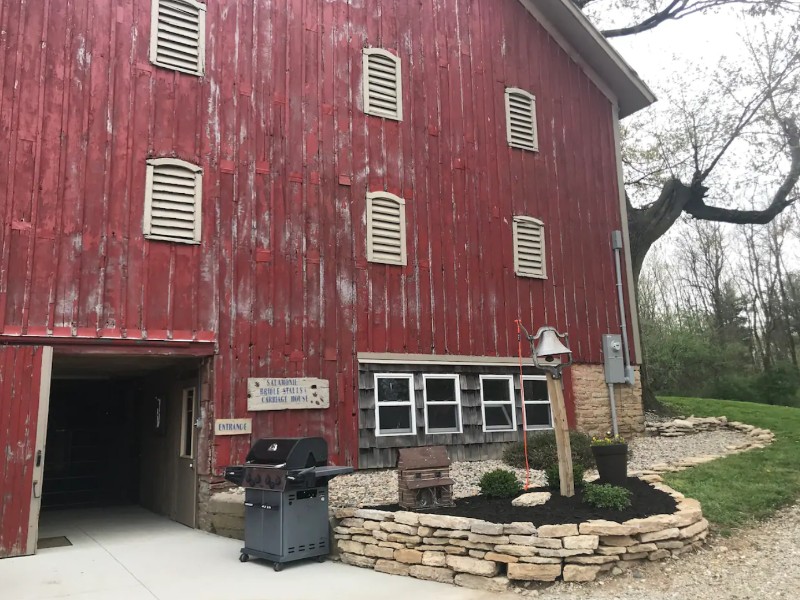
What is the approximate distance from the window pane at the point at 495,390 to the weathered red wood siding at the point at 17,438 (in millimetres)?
7749

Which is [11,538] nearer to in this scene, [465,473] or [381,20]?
[465,473]

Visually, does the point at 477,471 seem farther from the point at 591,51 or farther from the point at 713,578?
the point at 591,51

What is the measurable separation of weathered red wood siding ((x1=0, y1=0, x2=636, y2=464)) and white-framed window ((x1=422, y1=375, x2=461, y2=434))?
2.39 ft

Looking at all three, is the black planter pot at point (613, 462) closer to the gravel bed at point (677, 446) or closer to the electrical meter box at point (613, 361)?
the gravel bed at point (677, 446)

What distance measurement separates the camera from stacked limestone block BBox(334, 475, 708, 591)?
6383mm

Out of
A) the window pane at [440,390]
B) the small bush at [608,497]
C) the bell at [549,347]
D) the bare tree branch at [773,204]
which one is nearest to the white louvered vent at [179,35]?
the window pane at [440,390]

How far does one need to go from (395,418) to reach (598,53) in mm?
9957

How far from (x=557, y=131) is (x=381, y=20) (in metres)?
4.77

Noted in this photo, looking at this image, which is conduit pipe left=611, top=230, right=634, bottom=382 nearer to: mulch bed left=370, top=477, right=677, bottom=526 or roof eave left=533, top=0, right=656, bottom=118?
roof eave left=533, top=0, right=656, bottom=118

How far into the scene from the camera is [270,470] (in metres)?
7.35

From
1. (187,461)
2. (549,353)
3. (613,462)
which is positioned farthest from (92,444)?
(613,462)

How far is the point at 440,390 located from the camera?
12312 mm

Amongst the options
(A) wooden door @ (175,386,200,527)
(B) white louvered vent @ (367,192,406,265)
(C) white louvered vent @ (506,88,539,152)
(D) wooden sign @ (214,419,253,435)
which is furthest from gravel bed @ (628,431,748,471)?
(A) wooden door @ (175,386,200,527)

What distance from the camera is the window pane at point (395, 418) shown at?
11594 mm
